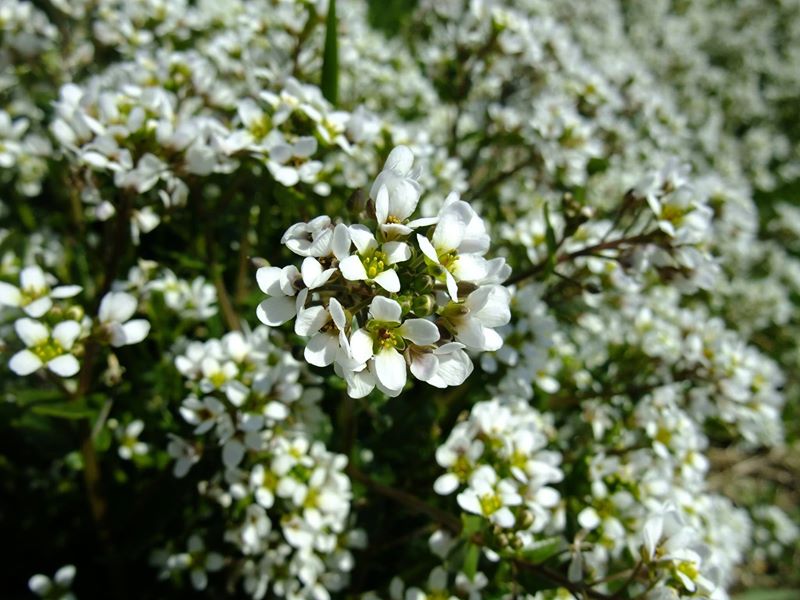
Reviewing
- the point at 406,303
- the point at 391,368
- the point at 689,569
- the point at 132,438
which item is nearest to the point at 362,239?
the point at 406,303

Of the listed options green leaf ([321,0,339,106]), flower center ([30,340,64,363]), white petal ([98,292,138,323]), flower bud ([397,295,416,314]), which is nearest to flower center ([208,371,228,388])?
white petal ([98,292,138,323])

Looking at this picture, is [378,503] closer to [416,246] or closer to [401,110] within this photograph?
[416,246]

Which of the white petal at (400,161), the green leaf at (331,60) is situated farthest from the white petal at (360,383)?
the green leaf at (331,60)

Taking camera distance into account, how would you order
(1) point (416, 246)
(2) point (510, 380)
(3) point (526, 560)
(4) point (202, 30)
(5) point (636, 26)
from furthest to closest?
(5) point (636, 26) → (4) point (202, 30) → (2) point (510, 380) → (3) point (526, 560) → (1) point (416, 246)

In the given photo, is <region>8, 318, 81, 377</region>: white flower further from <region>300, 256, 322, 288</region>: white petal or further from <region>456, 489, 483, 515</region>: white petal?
<region>456, 489, 483, 515</region>: white petal

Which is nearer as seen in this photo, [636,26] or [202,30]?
[202,30]

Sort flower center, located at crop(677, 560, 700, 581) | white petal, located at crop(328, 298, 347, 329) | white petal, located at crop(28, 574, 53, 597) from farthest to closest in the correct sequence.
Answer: white petal, located at crop(28, 574, 53, 597) → flower center, located at crop(677, 560, 700, 581) → white petal, located at crop(328, 298, 347, 329)

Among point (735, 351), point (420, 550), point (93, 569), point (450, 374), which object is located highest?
point (450, 374)

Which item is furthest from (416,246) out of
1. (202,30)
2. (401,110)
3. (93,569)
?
(401,110)
